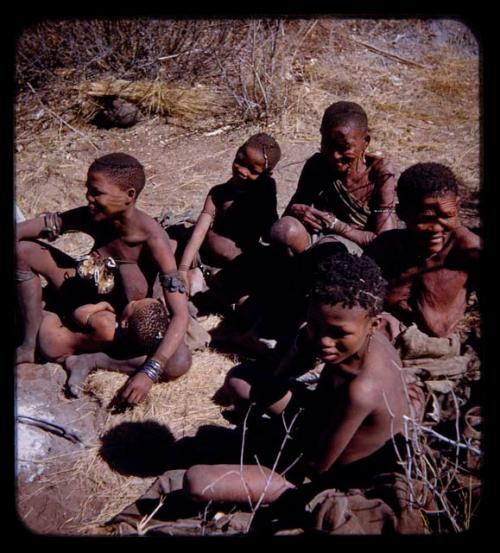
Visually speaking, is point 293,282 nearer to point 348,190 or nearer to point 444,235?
point 348,190

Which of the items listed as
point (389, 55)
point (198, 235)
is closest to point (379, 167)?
point (198, 235)

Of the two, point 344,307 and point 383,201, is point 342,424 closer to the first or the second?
point 344,307

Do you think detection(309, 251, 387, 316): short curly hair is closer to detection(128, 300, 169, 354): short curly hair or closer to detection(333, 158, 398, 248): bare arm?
detection(128, 300, 169, 354): short curly hair

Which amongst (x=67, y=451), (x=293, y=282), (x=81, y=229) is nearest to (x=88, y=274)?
(x=81, y=229)

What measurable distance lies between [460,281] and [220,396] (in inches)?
57.7

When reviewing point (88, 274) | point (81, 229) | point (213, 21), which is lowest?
point (88, 274)

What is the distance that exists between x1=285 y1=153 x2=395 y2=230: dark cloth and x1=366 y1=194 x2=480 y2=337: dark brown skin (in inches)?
19.1

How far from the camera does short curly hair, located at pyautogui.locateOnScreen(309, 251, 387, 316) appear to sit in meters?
2.30

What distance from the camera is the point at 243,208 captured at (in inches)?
167

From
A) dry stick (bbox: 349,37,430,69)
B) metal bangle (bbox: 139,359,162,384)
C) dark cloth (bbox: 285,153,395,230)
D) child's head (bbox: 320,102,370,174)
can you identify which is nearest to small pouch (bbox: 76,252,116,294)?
metal bangle (bbox: 139,359,162,384)

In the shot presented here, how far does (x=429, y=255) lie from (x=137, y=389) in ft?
5.62

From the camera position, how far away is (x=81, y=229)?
369 centimetres

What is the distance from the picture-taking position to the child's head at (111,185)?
11.2 feet

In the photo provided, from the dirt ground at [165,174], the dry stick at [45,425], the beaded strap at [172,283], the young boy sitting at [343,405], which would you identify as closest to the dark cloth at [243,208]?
the dirt ground at [165,174]
